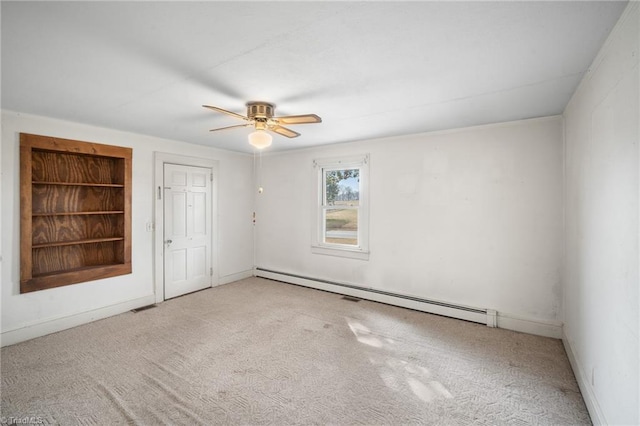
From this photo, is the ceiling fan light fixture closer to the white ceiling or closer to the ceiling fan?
the ceiling fan

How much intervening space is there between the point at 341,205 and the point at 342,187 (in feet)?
0.97

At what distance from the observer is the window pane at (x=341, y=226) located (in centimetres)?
461

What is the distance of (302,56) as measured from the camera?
184 centimetres

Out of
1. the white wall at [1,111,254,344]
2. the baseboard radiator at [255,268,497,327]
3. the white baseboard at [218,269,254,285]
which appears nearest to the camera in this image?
the white wall at [1,111,254,344]

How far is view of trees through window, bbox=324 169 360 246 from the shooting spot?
4.59 m

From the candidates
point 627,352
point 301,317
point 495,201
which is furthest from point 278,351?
point 495,201

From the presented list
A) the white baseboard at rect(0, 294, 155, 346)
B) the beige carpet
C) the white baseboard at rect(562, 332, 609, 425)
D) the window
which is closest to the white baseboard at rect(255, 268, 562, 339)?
the beige carpet

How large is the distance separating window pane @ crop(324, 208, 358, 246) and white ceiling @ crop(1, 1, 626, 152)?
1.90 meters

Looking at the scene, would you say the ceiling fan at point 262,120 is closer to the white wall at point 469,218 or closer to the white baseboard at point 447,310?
the white wall at point 469,218

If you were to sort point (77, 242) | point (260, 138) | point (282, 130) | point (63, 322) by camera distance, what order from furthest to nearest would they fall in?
point (77, 242) < point (63, 322) < point (282, 130) < point (260, 138)

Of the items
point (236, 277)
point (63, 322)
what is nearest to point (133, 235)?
point (63, 322)

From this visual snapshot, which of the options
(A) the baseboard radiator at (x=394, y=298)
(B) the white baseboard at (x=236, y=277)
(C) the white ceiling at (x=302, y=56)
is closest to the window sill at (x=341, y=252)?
(A) the baseboard radiator at (x=394, y=298)

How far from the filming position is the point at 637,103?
136 centimetres

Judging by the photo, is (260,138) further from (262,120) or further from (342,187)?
(342,187)
